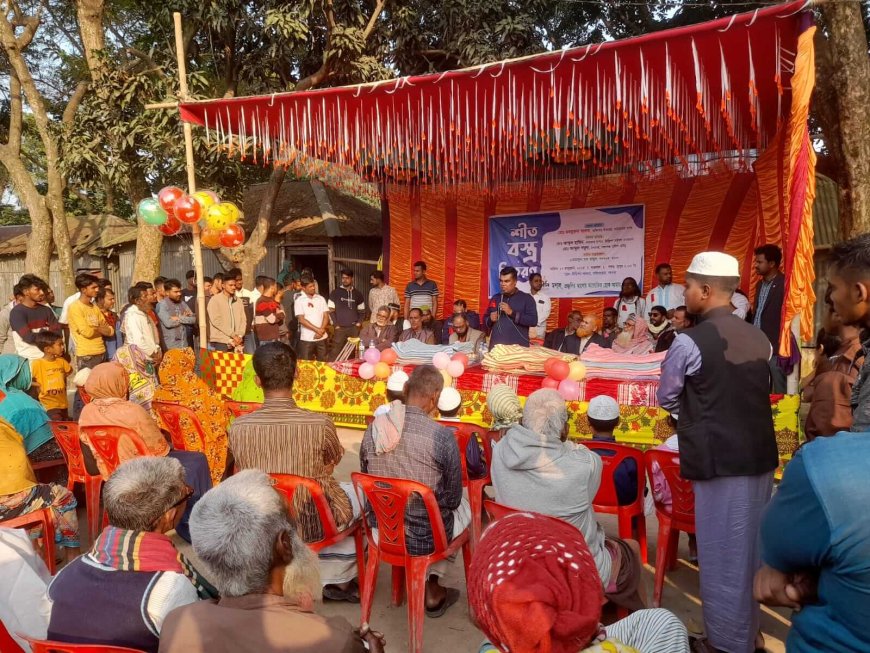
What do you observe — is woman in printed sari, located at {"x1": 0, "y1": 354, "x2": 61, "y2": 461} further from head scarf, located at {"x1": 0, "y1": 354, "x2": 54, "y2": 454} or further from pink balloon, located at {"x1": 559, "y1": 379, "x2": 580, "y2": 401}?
pink balloon, located at {"x1": 559, "y1": 379, "x2": 580, "y2": 401}

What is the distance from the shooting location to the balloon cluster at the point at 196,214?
6.21 metres

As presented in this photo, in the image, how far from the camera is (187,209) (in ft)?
20.3

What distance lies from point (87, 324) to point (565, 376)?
4.83 m

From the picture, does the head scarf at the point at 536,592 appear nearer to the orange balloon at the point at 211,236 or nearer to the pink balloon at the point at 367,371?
the pink balloon at the point at 367,371

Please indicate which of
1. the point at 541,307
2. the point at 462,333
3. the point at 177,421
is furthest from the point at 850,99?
the point at 177,421

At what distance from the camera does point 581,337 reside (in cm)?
762

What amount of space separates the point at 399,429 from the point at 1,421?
191 centimetres

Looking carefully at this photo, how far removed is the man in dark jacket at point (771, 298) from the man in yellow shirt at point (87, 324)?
6592mm

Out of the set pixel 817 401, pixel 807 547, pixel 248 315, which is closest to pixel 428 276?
pixel 248 315

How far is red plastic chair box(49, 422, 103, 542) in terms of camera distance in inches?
143

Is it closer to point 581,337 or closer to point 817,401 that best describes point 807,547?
point 817,401

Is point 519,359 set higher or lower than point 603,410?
lower

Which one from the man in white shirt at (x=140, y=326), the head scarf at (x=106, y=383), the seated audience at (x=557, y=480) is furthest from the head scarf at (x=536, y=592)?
the man in white shirt at (x=140, y=326)

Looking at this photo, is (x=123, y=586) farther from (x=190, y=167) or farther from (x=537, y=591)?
(x=190, y=167)
